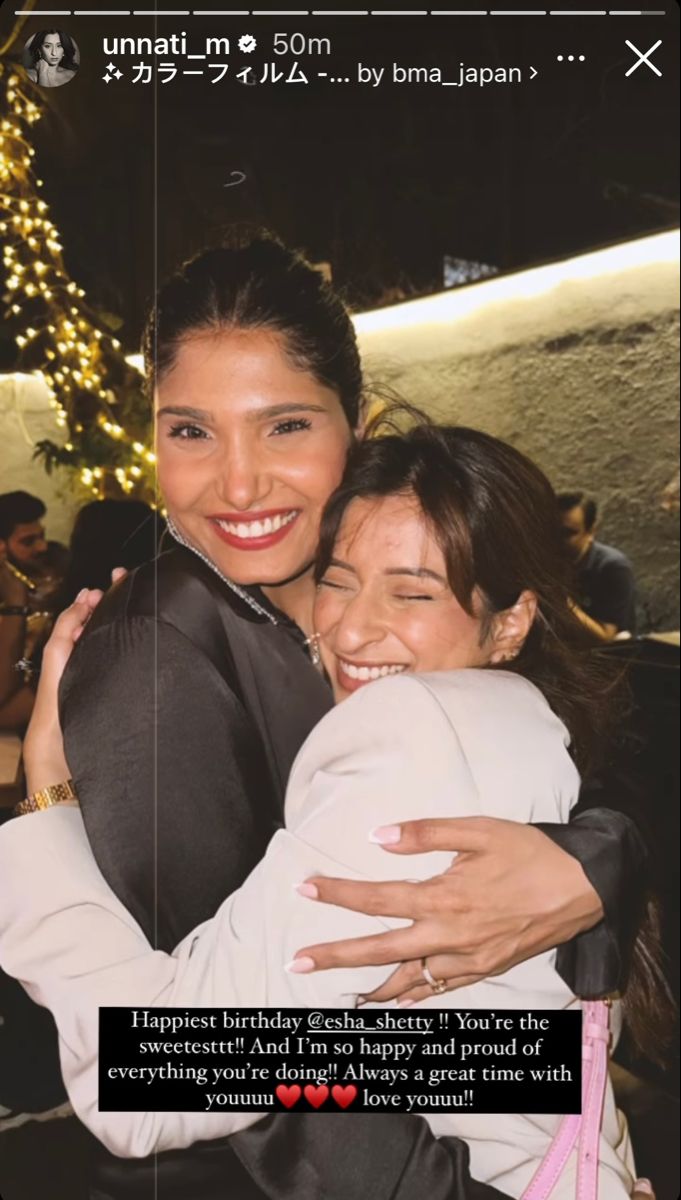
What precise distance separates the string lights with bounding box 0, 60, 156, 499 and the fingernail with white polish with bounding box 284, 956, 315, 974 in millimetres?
722

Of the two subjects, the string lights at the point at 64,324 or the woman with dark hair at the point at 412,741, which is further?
the string lights at the point at 64,324

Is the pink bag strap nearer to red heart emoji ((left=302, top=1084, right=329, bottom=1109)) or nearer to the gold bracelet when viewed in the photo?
red heart emoji ((left=302, top=1084, right=329, bottom=1109))

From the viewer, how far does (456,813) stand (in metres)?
1.55

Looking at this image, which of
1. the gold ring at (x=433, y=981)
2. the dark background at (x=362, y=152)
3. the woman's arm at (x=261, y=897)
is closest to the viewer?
the woman's arm at (x=261, y=897)

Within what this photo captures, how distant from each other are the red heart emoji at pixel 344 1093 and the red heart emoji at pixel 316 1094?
12 millimetres

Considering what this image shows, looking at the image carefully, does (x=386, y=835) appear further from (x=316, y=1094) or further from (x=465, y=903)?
(x=316, y=1094)

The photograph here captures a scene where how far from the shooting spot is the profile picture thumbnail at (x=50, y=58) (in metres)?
1.69

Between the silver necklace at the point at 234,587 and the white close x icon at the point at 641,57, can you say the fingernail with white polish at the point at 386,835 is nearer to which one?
the silver necklace at the point at 234,587

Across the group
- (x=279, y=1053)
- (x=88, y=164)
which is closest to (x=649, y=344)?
(x=88, y=164)

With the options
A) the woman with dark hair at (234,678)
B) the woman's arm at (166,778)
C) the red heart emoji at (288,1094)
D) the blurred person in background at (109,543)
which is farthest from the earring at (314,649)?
the red heart emoji at (288,1094)

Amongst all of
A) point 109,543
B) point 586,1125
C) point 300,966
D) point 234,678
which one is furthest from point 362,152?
point 586,1125

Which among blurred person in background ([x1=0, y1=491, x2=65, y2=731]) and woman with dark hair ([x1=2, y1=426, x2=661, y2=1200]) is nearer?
woman with dark hair ([x1=2, y1=426, x2=661, y2=1200])

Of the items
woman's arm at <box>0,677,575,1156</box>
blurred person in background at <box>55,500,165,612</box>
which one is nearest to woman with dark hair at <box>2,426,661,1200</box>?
woman's arm at <box>0,677,575,1156</box>

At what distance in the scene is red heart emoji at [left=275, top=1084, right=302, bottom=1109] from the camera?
5.59 feet
